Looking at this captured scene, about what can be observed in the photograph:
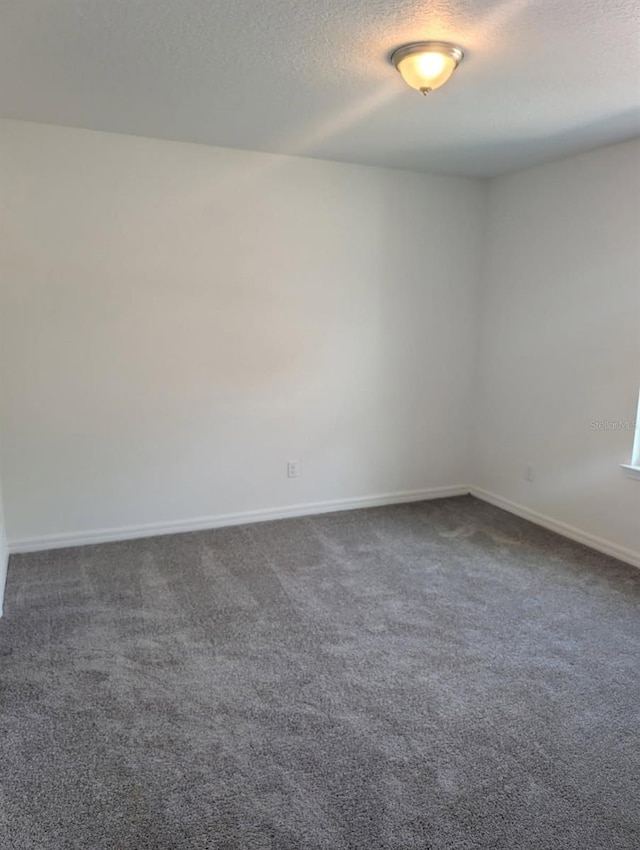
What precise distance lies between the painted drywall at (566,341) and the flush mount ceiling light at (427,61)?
1695 mm

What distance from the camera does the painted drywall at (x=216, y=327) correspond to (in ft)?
11.4

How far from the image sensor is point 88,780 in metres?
1.92

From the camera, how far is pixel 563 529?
4055mm

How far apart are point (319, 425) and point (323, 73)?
2.34 meters


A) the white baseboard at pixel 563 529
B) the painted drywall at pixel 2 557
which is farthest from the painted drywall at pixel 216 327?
the white baseboard at pixel 563 529

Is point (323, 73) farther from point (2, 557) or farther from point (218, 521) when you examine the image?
point (2, 557)

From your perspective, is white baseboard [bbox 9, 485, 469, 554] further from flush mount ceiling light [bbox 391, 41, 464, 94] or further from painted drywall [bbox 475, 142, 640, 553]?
flush mount ceiling light [bbox 391, 41, 464, 94]

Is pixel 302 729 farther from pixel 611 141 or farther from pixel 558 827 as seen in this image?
pixel 611 141

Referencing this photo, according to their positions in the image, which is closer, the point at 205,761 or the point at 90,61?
the point at 205,761

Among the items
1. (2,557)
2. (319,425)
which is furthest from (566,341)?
(2,557)

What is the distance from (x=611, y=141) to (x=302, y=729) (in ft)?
11.3

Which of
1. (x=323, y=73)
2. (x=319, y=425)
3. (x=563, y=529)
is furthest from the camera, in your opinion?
(x=319, y=425)

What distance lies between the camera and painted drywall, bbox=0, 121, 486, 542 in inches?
137

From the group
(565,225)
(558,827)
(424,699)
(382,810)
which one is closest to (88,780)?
(382,810)
